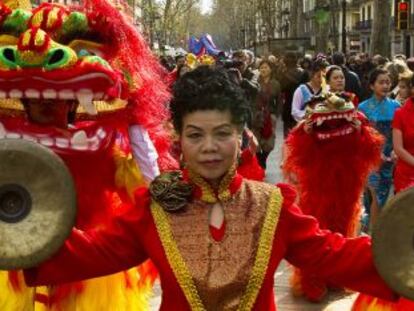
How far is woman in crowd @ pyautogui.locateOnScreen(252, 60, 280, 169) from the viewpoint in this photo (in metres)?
8.74

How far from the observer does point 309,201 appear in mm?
5164

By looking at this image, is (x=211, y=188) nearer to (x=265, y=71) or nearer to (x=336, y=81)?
(x=336, y=81)

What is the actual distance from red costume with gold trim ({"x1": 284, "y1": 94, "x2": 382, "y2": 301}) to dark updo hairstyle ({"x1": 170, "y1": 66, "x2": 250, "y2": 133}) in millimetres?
2680

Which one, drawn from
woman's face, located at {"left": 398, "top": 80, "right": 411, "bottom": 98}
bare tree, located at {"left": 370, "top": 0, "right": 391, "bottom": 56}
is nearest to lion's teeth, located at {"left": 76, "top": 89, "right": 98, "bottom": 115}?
woman's face, located at {"left": 398, "top": 80, "right": 411, "bottom": 98}

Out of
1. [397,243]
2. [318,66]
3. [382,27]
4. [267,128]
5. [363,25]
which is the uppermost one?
[363,25]

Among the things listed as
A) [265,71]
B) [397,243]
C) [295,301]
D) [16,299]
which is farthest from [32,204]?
[265,71]

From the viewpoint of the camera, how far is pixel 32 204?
221 cm

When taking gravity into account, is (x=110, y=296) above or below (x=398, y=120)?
below

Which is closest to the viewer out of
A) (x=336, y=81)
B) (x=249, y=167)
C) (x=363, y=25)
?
(x=249, y=167)

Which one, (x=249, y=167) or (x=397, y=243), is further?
(x=249, y=167)

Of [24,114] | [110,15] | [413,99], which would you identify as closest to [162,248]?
[24,114]

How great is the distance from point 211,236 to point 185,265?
0.38 ft

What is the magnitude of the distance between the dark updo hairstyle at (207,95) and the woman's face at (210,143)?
0.07ft

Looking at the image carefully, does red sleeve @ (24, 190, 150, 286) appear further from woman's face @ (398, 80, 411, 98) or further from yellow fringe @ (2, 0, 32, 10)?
woman's face @ (398, 80, 411, 98)
